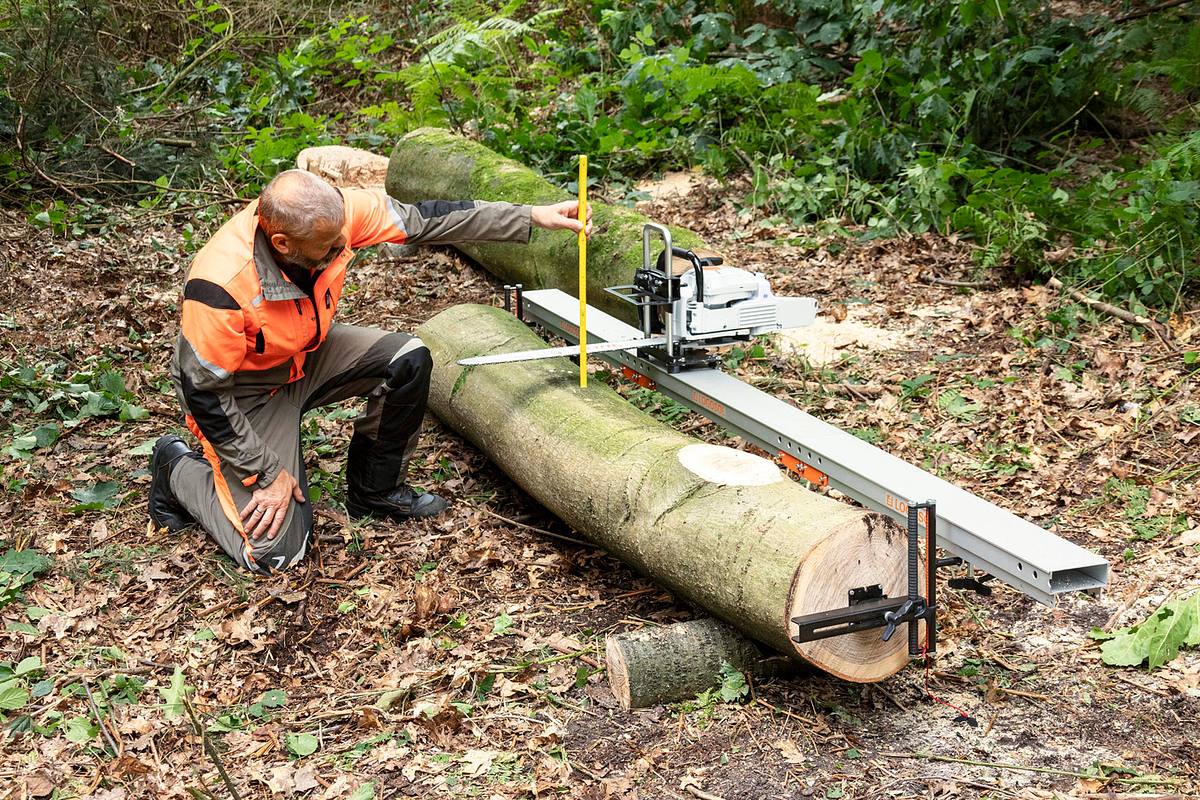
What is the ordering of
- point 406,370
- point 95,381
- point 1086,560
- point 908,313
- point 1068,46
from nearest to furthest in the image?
point 1086,560
point 406,370
point 95,381
point 908,313
point 1068,46

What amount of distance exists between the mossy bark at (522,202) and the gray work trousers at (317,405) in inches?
72.7

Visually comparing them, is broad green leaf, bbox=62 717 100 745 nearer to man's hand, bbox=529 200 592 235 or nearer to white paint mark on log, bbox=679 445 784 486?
white paint mark on log, bbox=679 445 784 486

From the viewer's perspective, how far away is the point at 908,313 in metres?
6.84

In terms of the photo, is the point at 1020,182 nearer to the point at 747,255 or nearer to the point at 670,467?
the point at 747,255

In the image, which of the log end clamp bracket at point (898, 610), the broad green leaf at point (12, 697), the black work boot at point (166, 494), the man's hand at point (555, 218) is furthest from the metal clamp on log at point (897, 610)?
the black work boot at point (166, 494)

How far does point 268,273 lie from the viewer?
4238mm

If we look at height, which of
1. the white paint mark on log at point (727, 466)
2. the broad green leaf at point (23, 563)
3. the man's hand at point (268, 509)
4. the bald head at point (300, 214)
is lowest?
the broad green leaf at point (23, 563)

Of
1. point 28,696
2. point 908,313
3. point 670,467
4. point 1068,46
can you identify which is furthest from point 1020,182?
point 28,696

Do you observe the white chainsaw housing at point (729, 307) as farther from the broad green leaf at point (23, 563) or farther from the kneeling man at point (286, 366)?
the broad green leaf at point (23, 563)

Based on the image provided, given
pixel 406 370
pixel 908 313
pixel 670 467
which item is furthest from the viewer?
pixel 908 313

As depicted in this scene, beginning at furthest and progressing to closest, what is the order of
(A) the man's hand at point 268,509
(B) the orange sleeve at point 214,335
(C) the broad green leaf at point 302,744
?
(A) the man's hand at point 268,509 → (B) the orange sleeve at point 214,335 → (C) the broad green leaf at point 302,744

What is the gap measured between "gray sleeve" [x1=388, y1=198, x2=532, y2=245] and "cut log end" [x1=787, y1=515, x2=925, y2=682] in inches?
86.6

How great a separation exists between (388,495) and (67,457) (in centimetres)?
187

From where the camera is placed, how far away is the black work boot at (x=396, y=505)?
494cm
